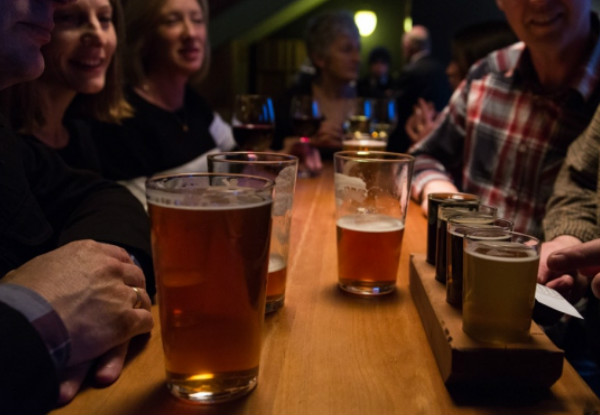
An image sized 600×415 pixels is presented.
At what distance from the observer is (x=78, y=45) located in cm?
176

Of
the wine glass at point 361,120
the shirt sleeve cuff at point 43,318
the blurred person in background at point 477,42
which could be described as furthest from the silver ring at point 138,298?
the blurred person in background at point 477,42

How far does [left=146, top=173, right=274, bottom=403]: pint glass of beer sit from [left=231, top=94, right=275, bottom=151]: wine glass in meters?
1.29

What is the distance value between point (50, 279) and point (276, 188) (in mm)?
319

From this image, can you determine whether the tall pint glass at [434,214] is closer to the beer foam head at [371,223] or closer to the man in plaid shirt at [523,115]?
the beer foam head at [371,223]

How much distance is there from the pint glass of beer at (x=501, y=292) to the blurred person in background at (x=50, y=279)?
416 mm

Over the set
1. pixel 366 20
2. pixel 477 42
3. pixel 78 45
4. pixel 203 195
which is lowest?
pixel 203 195

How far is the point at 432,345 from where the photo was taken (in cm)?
72

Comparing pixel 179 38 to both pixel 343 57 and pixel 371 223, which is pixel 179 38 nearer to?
pixel 343 57

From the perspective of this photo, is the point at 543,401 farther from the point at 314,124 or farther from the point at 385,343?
the point at 314,124

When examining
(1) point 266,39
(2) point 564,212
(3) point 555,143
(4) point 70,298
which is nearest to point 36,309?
(4) point 70,298

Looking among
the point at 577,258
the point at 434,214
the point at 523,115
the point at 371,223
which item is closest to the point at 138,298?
the point at 371,223

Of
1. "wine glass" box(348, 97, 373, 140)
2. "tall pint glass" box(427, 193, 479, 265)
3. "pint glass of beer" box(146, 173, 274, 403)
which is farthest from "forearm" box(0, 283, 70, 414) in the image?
"wine glass" box(348, 97, 373, 140)

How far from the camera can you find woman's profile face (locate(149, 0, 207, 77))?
2588 mm

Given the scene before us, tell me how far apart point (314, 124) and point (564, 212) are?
1093 millimetres
